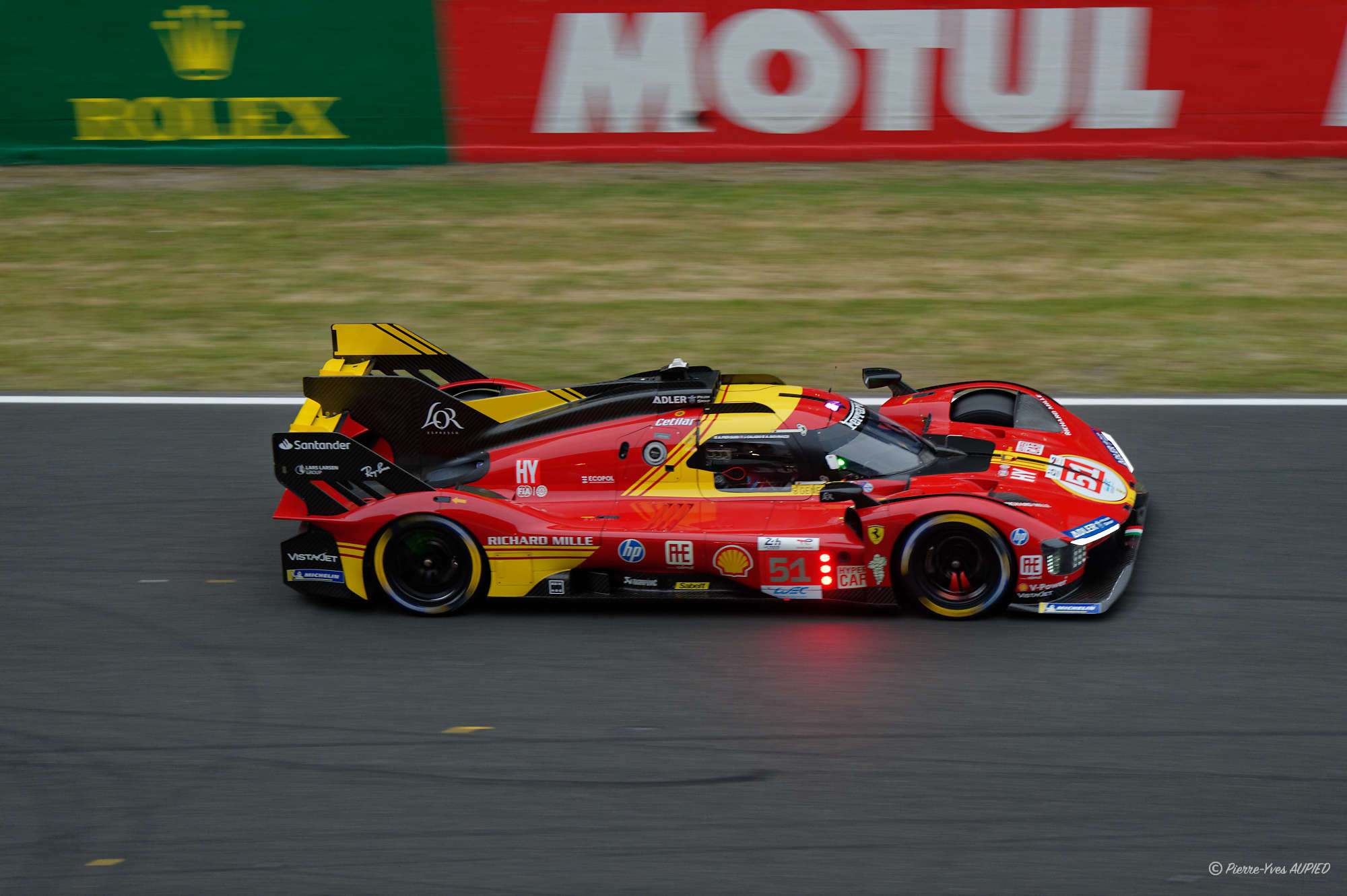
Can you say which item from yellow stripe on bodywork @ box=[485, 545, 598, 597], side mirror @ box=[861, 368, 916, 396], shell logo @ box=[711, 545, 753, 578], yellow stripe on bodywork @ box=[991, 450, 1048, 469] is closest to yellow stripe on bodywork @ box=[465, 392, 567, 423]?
yellow stripe on bodywork @ box=[485, 545, 598, 597]

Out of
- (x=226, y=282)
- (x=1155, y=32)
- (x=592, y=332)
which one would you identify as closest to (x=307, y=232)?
(x=226, y=282)

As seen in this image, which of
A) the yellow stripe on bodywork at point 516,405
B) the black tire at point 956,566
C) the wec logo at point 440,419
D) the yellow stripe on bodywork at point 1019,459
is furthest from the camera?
the yellow stripe on bodywork at point 516,405

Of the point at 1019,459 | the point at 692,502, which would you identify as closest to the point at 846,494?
the point at 692,502

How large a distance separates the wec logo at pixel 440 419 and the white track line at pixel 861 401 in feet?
10.1

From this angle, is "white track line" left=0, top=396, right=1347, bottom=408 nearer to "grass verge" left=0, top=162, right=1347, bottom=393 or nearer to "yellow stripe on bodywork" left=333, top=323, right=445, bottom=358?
"grass verge" left=0, top=162, right=1347, bottom=393

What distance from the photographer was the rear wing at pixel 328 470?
758cm

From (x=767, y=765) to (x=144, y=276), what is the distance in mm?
10328

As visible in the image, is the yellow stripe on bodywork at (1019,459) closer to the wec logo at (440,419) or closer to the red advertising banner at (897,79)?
the wec logo at (440,419)

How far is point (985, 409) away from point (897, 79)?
728cm

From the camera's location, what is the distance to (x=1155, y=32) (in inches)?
580

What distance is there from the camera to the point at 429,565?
761 centimetres

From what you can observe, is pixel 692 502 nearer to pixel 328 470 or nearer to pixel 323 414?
pixel 328 470

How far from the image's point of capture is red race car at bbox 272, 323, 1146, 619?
7176 mm

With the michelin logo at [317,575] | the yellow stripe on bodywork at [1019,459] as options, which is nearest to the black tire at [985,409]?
the yellow stripe on bodywork at [1019,459]
